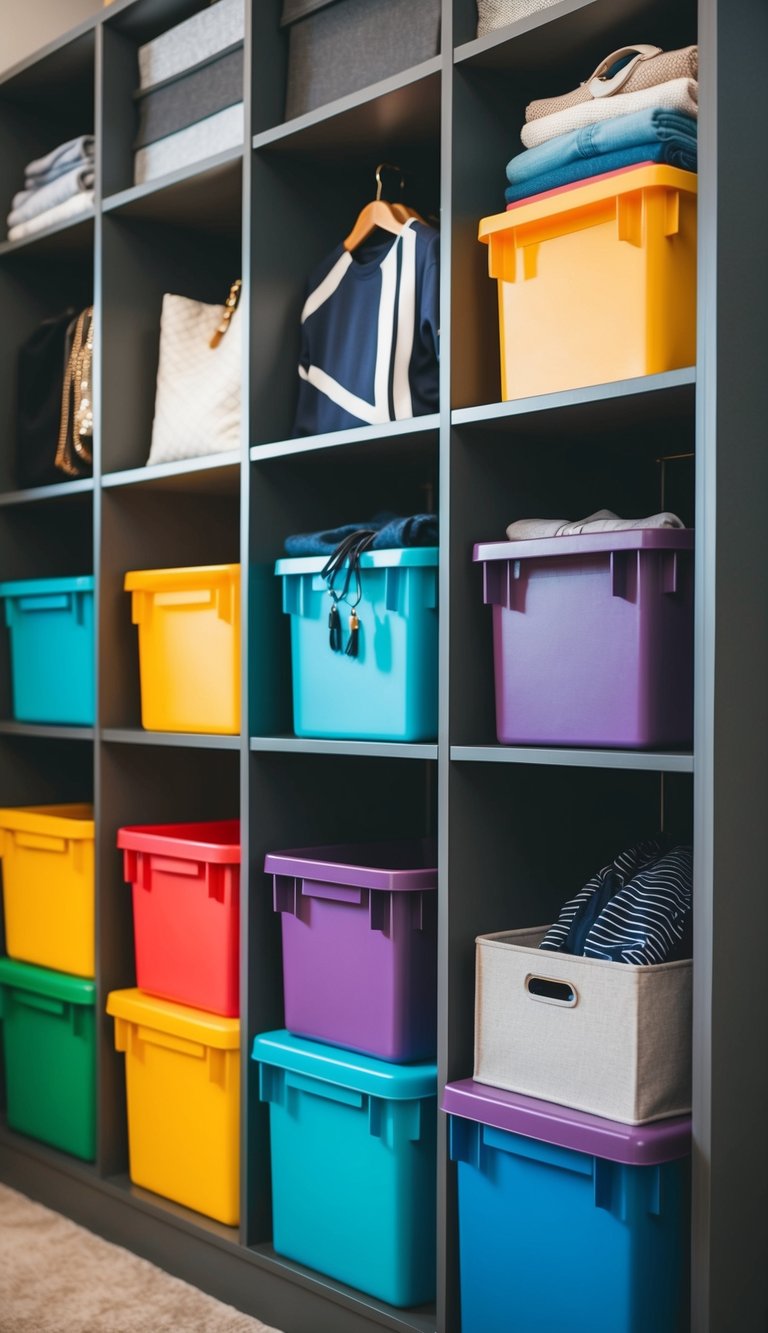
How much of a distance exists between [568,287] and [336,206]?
0.81m

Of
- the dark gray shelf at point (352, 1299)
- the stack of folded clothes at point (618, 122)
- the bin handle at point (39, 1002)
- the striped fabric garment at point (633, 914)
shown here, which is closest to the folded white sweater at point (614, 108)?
the stack of folded clothes at point (618, 122)

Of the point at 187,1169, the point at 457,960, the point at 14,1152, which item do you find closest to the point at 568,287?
the point at 457,960

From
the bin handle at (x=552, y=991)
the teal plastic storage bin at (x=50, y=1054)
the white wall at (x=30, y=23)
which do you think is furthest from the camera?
the white wall at (x=30, y=23)

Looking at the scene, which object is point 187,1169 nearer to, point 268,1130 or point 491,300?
point 268,1130

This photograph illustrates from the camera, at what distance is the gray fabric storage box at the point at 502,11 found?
2.05m

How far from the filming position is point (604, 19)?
1935 mm

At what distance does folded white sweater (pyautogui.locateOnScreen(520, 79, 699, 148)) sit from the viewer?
186cm

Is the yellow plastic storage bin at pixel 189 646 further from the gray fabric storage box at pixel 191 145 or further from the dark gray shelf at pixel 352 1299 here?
the dark gray shelf at pixel 352 1299

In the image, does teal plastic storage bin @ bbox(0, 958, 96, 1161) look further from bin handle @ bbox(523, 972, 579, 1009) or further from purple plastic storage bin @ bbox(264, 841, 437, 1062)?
bin handle @ bbox(523, 972, 579, 1009)

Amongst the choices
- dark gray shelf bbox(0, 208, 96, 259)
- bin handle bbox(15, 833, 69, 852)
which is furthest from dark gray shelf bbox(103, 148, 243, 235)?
bin handle bbox(15, 833, 69, 852)

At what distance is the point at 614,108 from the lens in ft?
6.32

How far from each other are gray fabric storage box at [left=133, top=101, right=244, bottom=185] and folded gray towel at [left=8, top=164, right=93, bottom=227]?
0.16m

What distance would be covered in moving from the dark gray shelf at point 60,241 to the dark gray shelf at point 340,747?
127 cm

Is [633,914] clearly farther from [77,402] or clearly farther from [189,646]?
[77,402]
